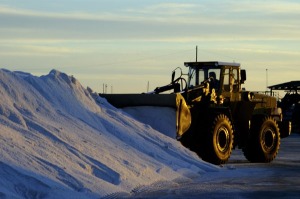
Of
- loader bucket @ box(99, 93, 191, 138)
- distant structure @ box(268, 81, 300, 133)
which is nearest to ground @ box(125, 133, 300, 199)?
loader bucket @ box(99, 93, 191, 138)

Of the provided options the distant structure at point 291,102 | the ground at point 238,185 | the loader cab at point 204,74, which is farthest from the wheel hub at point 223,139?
the distant structure at point 291,102

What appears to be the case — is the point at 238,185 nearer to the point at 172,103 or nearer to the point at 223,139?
the point at 172,103

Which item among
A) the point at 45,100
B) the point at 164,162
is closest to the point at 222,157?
the point at 164,162

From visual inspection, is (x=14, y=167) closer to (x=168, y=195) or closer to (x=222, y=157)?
(x=168, y=195)

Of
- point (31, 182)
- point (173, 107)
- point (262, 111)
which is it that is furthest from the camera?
point (262, 111)

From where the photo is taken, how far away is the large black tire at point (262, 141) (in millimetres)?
27359

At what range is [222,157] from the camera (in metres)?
25.3

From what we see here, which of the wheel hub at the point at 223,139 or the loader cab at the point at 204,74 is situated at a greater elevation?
the loader cab at the point at 204,74

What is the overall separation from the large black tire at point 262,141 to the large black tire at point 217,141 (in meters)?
1.82

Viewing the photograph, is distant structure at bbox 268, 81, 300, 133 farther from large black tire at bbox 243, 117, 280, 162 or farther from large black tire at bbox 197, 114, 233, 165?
large black tire at bbox 197, 114, 233, 165

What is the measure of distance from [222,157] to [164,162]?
423 cm

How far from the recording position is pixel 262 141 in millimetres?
27484

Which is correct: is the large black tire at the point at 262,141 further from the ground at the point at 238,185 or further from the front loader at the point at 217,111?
the ground at the point at 238,185

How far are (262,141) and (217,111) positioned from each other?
7.52ft
